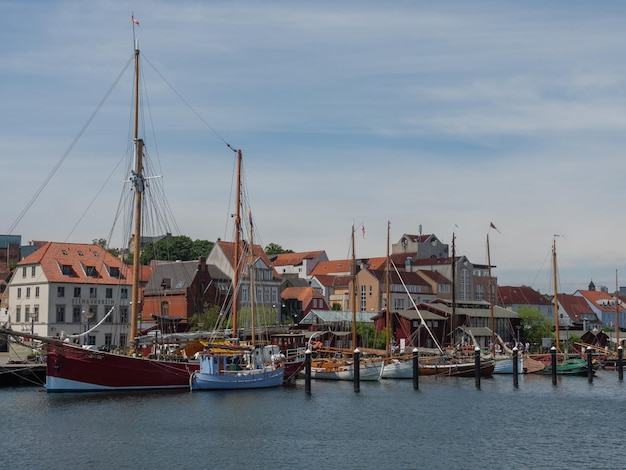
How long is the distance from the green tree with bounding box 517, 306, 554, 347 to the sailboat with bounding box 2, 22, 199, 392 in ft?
279

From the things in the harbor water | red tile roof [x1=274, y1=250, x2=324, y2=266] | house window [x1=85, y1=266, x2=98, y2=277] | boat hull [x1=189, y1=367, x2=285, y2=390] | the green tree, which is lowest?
the harbor water

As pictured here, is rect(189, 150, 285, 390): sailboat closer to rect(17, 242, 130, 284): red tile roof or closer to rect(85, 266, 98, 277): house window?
rect(17, 242, 130, 284): red tile roof

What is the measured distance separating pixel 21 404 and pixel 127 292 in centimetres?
5071

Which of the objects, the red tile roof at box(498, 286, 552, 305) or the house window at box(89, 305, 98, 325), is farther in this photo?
the red tile roof at box(498, 286, 552, 305)

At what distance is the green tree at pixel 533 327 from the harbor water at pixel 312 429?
70.0 meters

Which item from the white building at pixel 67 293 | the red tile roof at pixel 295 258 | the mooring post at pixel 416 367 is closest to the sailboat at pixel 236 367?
the mooring post at pixel 416 367

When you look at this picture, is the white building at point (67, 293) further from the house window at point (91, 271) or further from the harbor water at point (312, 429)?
the harbor water at point (312, 429)

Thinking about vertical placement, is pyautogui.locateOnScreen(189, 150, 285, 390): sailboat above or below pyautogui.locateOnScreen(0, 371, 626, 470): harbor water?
above

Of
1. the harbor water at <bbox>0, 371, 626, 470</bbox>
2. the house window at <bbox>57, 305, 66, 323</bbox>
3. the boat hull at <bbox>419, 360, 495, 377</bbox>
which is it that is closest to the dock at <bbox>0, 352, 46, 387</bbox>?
the harbor water at <bbox>0, 371, 626, 470</bbox>

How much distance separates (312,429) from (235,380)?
20390mm

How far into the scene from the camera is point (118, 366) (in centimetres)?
6888

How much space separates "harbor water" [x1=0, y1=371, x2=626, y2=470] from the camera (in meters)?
45.1

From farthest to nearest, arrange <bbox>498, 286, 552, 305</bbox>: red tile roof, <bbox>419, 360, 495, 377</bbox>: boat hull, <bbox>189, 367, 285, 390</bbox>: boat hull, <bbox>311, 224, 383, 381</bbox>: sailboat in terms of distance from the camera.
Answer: <bbox>498, 286, 552, 305</bbox>: red tile roof < <bbox>419, 360, 495, 377</bbox>: boat hull < <bbox>311, 224, 383, 381</bbox>: sailboat < <bbox>189, 367, 285, 390</bbox>: boat hull

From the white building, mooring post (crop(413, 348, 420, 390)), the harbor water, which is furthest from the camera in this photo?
the white building
